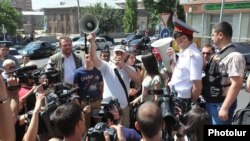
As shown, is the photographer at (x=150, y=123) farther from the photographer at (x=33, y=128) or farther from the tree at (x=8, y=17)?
the tree at (x=8, y=17)

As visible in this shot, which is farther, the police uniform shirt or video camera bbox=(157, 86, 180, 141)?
the police uniform shirt

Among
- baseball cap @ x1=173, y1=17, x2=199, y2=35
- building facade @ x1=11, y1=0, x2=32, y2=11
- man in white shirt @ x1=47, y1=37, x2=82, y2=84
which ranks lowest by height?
man in white shirt @ x1=47, y1=37, x2=82, y2=84

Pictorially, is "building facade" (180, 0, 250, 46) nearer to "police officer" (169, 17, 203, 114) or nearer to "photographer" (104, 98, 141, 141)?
"police officer" (169, 17, 203, 114)

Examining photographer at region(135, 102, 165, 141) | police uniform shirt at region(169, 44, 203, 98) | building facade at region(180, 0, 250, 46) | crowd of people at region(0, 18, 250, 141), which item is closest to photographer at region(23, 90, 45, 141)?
crowd of people at region(0, 18, 250, 141)

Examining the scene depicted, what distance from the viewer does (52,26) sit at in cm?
7656

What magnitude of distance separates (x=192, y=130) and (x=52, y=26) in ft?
250

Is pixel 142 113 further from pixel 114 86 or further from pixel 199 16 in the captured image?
pixel 199 16

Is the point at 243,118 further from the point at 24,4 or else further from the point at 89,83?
the point at 24,4

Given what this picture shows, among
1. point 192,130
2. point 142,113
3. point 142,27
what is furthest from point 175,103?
point 142,27

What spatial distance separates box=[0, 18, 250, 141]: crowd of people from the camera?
107 inches

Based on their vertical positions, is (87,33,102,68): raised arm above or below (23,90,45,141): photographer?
above

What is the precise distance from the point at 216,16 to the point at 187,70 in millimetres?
23683

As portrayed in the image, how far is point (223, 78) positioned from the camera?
3879 millimetres

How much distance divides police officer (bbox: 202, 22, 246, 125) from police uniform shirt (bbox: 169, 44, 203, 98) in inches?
6.3
